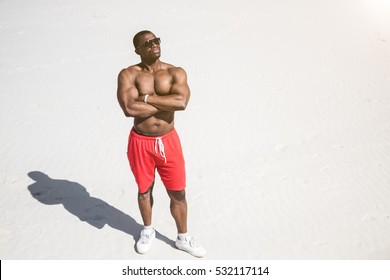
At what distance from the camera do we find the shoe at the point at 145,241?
4.53 metres

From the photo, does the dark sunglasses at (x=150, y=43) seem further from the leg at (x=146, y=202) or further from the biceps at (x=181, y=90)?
the leg at (x=146, y=202)

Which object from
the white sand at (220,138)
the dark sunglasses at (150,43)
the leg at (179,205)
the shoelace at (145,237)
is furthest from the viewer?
the white sand at (220,138)

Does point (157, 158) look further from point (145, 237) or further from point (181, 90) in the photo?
point (145, 237)

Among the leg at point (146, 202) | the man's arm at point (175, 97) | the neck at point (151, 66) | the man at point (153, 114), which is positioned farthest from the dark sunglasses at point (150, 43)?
the leg at point (146, 202)

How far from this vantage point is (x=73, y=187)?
5.79m

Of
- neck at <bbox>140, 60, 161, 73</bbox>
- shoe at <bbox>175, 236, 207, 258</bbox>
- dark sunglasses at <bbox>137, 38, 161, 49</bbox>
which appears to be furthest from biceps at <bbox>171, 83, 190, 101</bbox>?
shoe at <bbox>175, 236, 207, 258</bbox>

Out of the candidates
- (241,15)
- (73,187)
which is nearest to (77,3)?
(241,15)

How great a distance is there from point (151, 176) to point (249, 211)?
1.60 meters

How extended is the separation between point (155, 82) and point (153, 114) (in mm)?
291

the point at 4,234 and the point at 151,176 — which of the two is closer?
the point at 151,176

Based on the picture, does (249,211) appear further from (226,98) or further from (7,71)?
(7,71)

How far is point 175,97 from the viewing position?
370 centimetres

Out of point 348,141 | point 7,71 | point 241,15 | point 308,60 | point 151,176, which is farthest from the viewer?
point 241,15
